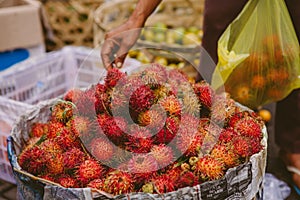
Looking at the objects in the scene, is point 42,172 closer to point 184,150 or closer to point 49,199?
point 49,199

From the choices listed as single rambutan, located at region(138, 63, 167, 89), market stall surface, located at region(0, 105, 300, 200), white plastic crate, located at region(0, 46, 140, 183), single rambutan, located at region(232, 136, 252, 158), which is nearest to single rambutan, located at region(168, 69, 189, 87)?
single rambutan, located at region(138, 63, 167, 89)

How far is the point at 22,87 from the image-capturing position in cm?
188

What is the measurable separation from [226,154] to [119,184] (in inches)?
9.9

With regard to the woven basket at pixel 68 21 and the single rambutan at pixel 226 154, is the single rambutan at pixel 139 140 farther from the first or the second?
the woven basket at pixel 68 21

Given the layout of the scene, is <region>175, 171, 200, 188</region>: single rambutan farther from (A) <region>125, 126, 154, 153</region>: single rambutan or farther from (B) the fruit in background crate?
(B) the fruit in background crate

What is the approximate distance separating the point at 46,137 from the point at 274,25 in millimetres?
798

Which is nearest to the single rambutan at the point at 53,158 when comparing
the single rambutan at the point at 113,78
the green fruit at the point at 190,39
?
the single rambutan at the point at 113,78

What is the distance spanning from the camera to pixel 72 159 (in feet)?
3.31

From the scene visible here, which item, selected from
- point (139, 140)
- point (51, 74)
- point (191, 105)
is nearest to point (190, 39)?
point (51, 74)

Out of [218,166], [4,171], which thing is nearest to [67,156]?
[218,166]

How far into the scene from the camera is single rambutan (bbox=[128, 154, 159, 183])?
97 cm

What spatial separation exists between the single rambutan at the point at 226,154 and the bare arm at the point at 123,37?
17.7 inches

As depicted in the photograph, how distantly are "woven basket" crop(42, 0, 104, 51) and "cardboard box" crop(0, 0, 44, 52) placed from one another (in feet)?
1.38

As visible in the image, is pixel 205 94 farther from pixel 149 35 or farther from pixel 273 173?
pixel 149 35
